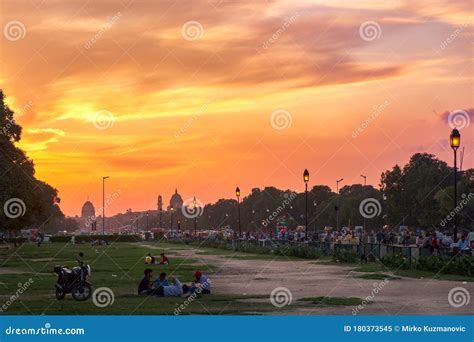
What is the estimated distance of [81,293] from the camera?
27.2 meters

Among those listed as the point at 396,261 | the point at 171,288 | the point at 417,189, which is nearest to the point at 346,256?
the point at 396,261

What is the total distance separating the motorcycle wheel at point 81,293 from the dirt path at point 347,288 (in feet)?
17.7

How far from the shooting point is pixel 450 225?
458 ft

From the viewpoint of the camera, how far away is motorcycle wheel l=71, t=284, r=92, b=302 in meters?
27.1

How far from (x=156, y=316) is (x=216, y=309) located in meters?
2.67

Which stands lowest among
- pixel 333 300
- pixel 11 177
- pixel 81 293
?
pixel 333 300

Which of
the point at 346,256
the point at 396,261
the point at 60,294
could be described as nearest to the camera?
the point at 60,294

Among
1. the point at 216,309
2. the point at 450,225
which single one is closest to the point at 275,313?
the point at 216,309

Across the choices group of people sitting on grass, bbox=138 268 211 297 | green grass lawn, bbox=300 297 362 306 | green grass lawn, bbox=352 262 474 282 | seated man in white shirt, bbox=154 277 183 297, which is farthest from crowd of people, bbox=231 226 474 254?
seated man in white shirt, bbox=154 277 183 297

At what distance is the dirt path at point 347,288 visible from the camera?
23453mm

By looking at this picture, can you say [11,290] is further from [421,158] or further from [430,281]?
[421,158]

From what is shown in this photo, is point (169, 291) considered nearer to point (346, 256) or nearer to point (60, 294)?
point (60, 294)

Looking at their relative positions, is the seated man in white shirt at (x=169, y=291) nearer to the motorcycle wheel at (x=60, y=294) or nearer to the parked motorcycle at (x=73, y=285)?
the parked motorcycle at (x=73, y=285)

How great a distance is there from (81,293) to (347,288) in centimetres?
1008
